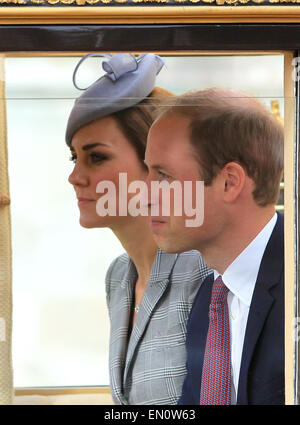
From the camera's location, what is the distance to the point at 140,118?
239 cm

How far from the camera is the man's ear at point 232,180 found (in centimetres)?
240

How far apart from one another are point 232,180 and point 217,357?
2.26 ft

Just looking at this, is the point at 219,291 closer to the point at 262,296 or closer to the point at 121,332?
the point at 262,296

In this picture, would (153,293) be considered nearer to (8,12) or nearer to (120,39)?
(120,39)

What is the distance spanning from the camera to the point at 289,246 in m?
2.44

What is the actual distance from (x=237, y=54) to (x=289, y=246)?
2.48 feet

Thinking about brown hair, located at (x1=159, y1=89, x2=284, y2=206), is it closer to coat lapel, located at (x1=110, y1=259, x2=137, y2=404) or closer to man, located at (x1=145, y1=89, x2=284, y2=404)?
man, located at (x1=145, y1=89, x2=284, y2=404)

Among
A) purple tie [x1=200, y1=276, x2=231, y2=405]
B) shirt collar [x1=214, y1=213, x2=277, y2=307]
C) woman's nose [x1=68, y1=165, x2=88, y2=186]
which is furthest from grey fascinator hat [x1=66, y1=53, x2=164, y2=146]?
purple tie [x1=200, y1=276, x2=231, y2=405]

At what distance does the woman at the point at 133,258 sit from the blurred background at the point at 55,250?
4cm

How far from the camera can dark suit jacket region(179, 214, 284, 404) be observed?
243 centimetres

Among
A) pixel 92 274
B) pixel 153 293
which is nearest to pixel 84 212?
pixel 92 274

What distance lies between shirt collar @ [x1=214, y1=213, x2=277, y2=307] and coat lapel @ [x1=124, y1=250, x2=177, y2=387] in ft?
0.63

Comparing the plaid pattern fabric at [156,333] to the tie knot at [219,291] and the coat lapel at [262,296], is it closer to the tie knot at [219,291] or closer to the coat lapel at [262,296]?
the tie knot at [219,291]
